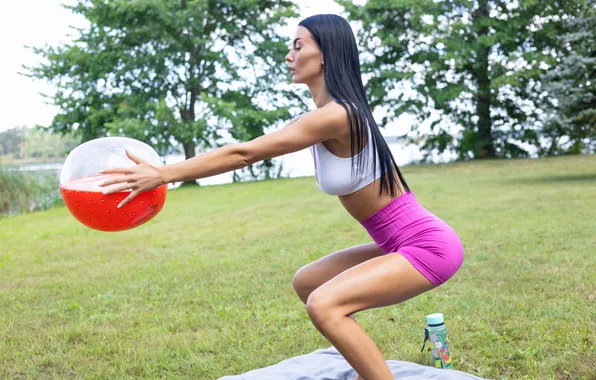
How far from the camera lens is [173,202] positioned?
1702 cm

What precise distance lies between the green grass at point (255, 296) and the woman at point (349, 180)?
1.43m

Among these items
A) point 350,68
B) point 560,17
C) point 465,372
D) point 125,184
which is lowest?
point 465,372

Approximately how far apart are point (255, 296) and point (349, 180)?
343 centimetres

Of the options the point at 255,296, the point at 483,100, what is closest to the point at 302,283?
the point at 255,296

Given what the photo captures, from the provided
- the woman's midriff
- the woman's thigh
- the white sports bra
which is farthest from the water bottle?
the white sports bra

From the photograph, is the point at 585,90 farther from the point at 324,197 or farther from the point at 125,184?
the point at 125,184

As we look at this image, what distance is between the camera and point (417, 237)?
3.11 meters

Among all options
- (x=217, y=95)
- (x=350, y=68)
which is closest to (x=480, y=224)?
(x=350, y=68)

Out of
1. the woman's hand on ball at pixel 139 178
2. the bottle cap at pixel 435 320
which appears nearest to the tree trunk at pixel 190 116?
the bottle cap at pixel 435 320

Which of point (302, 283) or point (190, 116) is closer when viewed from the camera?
point (302, 283)

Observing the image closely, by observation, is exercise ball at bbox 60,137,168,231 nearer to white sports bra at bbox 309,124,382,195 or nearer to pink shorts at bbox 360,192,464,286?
white sports bra at bbox 309,124,382,195

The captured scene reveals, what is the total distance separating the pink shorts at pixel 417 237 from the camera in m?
3.06

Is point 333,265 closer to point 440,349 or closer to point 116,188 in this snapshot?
point 440,349

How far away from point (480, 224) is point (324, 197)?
5.74 m
